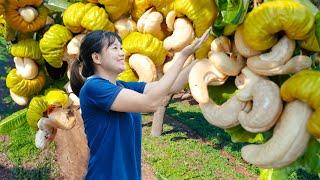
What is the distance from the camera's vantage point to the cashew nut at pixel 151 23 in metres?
1.50

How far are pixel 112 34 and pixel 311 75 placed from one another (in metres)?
0.63

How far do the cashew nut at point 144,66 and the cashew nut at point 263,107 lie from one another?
0.48 metres

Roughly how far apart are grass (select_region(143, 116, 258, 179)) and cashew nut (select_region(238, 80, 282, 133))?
4.56 m

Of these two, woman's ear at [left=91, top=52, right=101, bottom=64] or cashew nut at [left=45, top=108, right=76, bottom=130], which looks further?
cashew nut at [left=45, top=108, right=76, bottom=130]

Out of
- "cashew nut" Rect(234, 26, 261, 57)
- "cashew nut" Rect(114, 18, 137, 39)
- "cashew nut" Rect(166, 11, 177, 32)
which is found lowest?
"cashew nut" Rect(114, 18, 137, 39)

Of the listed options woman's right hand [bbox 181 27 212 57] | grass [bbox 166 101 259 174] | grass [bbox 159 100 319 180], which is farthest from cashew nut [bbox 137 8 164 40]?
grass [bbox 166 101 259 174]

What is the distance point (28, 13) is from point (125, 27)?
0.37 meters

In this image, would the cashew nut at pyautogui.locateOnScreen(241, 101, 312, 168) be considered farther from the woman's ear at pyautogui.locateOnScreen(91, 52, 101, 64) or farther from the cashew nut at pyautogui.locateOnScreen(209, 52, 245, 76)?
the woman's ear at pyautogui.locateOnScreen(91, 52, 101, 64)

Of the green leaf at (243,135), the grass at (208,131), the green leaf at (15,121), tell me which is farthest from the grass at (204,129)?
the green leaf at (243,135)

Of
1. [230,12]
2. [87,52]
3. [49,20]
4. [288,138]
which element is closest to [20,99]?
[49,20]

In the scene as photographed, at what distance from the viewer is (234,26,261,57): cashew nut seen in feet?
3.60

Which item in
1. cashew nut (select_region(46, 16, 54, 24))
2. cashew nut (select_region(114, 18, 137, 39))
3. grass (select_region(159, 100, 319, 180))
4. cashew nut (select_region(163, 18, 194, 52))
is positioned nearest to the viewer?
cashew nut (select_region(163, 18, 194, 52))

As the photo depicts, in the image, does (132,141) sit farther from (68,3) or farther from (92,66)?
(68,3)

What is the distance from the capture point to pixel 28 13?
177 cm
